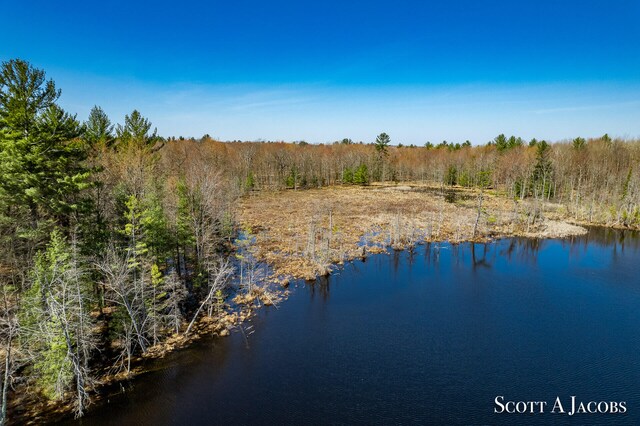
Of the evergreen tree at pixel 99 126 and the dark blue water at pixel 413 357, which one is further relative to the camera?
the evergreen tree at pixel 99 126

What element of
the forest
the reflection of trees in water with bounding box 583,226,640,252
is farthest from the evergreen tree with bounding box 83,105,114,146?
the reflection of trees in water with bounding box 583,226,640,252

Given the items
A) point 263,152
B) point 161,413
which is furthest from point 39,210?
point 263,152

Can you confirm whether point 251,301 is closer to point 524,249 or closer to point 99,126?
point 99,126

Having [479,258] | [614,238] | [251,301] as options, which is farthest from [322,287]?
[614,238]

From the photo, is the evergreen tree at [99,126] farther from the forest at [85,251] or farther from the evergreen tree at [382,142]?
the evergreen tree at [382,142]

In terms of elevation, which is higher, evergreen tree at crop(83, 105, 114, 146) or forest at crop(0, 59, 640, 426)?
evergreen tree at crop(83, 105, 114, 146)

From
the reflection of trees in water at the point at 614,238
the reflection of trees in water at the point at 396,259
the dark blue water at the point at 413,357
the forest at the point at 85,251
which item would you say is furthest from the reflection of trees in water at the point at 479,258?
the forest at the point at 85,251

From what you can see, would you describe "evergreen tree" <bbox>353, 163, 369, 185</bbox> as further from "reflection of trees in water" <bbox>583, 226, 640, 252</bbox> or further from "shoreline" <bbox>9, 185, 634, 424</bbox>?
"reflection of trees in water" <bbox>583, 226, 640, 252</bbox>
